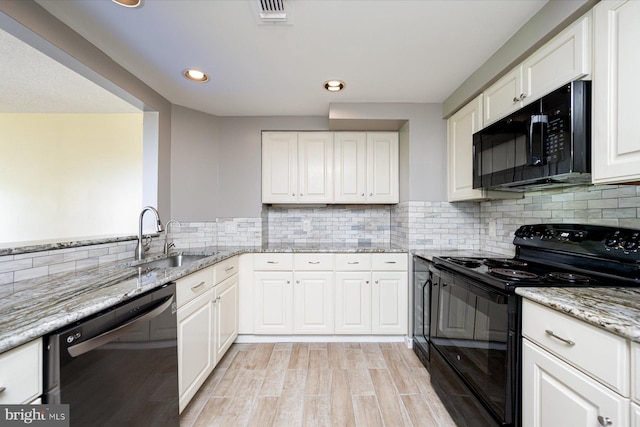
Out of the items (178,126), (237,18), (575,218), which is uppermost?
(237,18)

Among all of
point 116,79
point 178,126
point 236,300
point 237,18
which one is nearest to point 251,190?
point 178,126

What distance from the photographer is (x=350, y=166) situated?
113 inches

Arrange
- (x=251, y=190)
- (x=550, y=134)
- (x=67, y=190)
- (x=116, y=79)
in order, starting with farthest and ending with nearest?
(x=67, y=190) < (x=251, y=190) < (x=116, y=79) < (x=550, y=134)

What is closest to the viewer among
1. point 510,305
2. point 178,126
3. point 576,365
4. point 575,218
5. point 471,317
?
point 576,365

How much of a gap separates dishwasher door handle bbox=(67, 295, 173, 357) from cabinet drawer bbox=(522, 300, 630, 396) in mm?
1635

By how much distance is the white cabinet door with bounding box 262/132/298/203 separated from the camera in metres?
2.89

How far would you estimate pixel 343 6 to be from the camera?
1362 millimetres

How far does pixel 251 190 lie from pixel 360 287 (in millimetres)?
1563

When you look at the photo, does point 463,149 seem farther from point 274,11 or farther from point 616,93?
point 274,11

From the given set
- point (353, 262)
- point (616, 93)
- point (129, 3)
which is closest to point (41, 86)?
point (129, 3)

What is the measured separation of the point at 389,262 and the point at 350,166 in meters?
1.11

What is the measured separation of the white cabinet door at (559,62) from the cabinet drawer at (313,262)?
1.90 m

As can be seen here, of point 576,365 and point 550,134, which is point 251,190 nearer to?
point 550,134

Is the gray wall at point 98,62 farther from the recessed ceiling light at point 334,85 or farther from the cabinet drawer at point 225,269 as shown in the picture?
the recessed ceiling light at point 334,85
